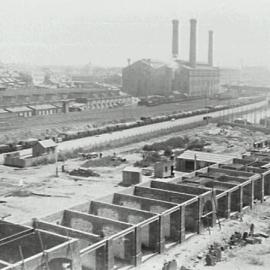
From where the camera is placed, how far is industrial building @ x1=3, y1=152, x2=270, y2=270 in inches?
725

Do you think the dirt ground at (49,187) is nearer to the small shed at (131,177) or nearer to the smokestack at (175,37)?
the small shed at (131,177)

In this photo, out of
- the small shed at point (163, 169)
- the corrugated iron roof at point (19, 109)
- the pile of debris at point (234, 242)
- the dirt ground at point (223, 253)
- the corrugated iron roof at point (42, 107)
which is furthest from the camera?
the corrugated iron roof at point (42, 107)

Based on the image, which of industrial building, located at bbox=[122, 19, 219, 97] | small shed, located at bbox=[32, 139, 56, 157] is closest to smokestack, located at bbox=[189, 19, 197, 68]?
industrial building, located at bbox=[122, 19, 219, 97]

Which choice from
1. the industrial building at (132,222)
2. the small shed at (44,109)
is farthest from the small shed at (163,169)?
the small shed at (44,109)

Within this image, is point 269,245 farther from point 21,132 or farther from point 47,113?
point 47,113

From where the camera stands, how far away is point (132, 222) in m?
22.8

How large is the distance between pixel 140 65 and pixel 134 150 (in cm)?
6549

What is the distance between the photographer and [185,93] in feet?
383

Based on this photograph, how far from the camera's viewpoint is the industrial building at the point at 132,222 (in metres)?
18.4

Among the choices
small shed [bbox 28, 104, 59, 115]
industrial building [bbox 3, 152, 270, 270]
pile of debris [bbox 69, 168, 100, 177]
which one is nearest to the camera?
industrial building [bbox 3, 152, 270, 270]

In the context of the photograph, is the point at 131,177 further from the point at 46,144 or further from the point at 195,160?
the point at 46,144

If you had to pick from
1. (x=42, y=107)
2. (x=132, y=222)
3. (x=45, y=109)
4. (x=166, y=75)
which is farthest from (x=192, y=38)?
(x=132, y=222)

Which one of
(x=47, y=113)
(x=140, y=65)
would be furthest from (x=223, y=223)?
(x=140, y=65)

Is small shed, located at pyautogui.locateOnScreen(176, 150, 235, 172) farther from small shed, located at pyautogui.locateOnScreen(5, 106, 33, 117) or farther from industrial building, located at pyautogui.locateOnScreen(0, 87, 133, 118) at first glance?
small shed, located at pyautogui.locateOnScreen(5, 106, 33, 117)
